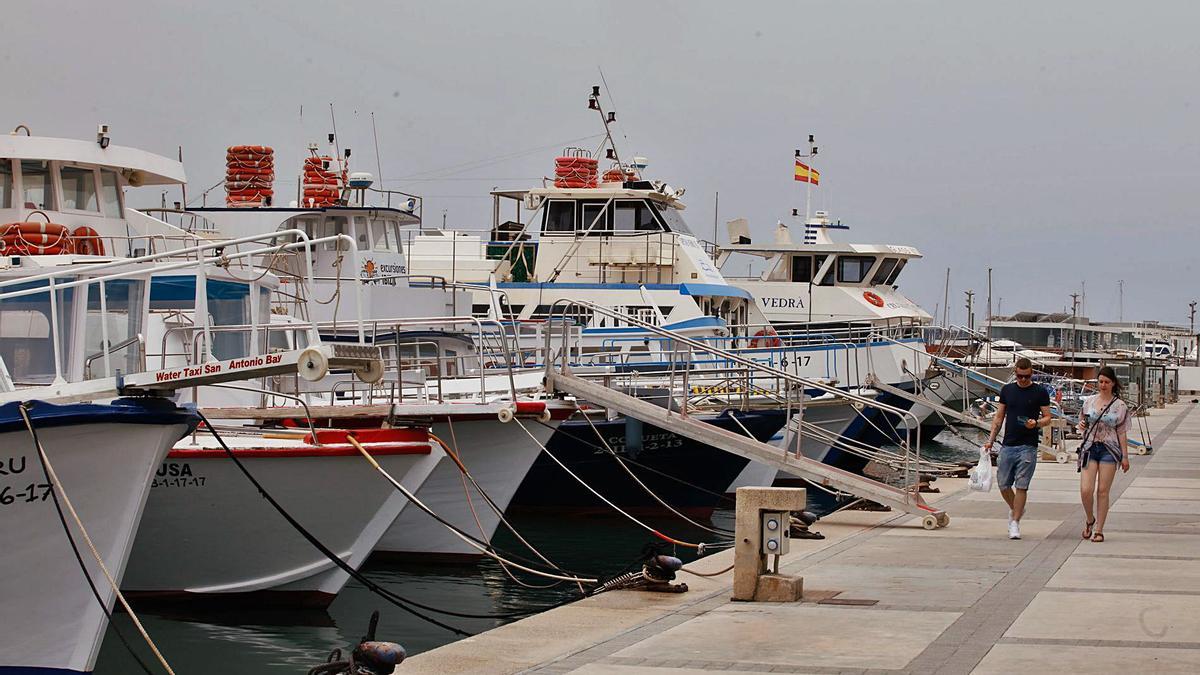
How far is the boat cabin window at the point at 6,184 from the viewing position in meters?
16.2

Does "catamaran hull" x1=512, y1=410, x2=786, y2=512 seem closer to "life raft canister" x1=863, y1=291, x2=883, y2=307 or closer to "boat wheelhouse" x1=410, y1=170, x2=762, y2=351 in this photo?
"boat wheelhouse" x1=410, y1=170, x2=762, y2=351

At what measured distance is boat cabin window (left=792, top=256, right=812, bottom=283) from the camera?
118 ft

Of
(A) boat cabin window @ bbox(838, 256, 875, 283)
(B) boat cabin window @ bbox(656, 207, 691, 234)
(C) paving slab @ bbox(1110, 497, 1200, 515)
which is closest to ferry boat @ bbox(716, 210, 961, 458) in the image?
(A) boat cabin window @ bbox(838, 256, 875, 283)

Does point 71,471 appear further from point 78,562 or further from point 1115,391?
point 1115,391

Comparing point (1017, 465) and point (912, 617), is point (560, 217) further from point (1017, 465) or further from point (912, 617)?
point (912, 617)

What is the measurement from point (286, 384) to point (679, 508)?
23.7 feet

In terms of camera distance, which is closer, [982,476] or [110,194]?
[982,476]

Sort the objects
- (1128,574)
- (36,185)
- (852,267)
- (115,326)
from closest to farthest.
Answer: (1128,574)
(115,326)
(36,185)
(852,267)

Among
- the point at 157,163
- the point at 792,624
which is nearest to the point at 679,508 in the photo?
the point at 157,163

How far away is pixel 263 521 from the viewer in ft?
46.5

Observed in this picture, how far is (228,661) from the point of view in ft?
41.4

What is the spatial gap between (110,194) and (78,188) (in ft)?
1.49

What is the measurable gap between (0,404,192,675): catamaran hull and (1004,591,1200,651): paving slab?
5.98 m

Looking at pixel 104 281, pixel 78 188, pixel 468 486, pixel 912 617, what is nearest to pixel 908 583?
pixel 912 617
